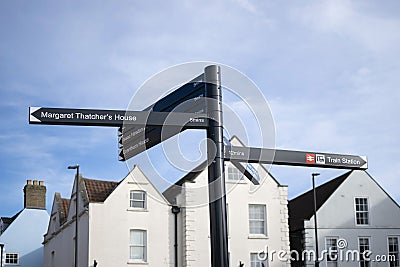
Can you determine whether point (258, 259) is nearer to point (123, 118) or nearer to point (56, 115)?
point (123, 118)

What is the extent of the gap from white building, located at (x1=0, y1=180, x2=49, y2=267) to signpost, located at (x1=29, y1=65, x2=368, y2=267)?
37982 millimetres

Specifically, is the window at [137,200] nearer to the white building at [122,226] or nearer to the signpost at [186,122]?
the white building at [122,226]

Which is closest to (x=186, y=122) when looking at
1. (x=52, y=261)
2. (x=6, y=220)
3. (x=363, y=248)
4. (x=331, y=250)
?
(x=331, y=250)

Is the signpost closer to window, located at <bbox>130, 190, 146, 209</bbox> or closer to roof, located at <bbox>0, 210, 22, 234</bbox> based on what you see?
window, located at <bbox>130, 190, 146, 209</bbox>

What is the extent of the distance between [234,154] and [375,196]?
87.0 ft

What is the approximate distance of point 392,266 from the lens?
34.4m

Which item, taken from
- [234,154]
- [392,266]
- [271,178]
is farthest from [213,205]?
[392,266]

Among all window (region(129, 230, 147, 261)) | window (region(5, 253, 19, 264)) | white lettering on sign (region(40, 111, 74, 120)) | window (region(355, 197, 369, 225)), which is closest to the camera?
white lettering on sign (region(40, 111, 74, 120))

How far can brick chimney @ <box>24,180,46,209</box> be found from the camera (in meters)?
47.1

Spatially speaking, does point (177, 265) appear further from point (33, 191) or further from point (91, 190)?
point (33, 191)

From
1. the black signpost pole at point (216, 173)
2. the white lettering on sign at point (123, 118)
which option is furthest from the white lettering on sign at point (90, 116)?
the black signpost pole at point (216, 173)

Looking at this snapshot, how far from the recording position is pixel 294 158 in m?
10.9

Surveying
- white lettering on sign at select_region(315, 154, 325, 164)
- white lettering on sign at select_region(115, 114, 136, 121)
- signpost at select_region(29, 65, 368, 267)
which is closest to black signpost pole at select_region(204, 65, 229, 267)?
signpost at select_region(29, 65, 368, 267)

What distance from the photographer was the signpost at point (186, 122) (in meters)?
9.53
